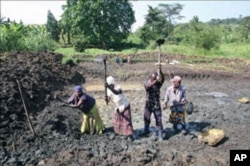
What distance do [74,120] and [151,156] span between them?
3032 millimetres

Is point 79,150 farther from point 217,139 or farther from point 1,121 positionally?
point 217,139

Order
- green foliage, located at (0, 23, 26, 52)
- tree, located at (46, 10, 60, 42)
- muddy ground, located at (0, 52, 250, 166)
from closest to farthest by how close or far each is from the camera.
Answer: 1. muddy ground, located at (0, 52, 250, 166)
2. green foliage, located at (0, 23, 26, 52)
3. tree, located at (46, 10, 60, 42)

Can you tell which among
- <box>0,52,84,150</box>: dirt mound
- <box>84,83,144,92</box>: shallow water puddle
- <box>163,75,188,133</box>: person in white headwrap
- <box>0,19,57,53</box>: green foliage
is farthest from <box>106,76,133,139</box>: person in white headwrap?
<box>0,19,57,53</box>: green foliage

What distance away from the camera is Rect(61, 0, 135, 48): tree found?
31.7 metres

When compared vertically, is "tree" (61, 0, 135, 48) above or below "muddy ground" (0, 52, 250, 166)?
above

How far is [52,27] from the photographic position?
3591cm

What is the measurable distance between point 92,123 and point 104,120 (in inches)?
79.8

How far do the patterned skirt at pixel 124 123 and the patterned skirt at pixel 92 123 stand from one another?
418 millimetres

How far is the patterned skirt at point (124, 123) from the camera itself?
8.62 metres

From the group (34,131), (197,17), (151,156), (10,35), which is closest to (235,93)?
(151,156)

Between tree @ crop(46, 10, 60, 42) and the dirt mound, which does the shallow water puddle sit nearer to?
the dirt mound

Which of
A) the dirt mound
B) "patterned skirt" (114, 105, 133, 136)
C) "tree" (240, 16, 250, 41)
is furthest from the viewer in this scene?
"tree" (240, 16, 250, 41)

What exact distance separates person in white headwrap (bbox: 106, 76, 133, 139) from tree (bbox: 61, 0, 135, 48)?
75.0 ft

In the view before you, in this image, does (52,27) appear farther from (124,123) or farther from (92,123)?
(124,123)
